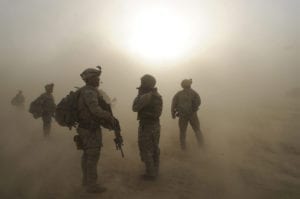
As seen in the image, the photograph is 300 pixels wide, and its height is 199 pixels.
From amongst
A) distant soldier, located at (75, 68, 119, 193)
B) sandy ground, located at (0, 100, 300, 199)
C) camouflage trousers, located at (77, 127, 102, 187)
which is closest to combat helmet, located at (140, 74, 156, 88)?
distant soldier, located at (75, 68, 119, 193)

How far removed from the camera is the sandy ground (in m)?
8.23

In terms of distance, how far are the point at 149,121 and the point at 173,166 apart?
1.85 m

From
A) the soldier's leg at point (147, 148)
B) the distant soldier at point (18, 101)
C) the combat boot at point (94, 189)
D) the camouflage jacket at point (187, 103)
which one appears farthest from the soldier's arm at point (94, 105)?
the distant soldier at point (18, 101)

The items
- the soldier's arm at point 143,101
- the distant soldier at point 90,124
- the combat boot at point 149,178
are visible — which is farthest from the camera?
the combat boot at point 149,178

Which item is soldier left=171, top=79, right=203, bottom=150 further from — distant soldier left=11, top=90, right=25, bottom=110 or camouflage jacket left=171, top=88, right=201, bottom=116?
distant soldier left=11, top=90, right=25, bottom=110

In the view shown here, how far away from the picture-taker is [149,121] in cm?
879

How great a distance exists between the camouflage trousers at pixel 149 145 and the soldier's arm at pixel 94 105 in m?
1.46

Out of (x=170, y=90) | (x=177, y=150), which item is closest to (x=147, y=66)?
→ (x=170, y=90)

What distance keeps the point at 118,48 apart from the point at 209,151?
4369cm

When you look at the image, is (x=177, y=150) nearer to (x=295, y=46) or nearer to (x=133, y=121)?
(x=133, y=121)

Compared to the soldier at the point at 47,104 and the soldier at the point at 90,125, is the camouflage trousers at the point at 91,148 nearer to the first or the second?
the soldier at the point at 90,125

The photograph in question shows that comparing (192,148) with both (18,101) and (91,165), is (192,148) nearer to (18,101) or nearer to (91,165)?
(91,165)

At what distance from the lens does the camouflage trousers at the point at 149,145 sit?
8672 millimetres

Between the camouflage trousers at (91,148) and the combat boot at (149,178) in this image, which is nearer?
the camouflage trousers at (91,148)
